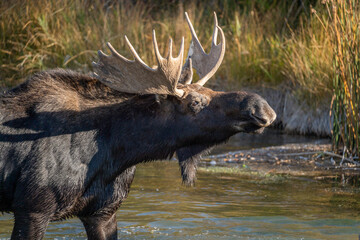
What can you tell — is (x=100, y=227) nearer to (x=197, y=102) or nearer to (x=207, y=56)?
(x=197, y=102)

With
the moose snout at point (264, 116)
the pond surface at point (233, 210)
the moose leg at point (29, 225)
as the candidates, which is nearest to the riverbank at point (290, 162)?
the pond surface at point (233, 210)

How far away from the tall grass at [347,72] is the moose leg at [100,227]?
12.5 feet

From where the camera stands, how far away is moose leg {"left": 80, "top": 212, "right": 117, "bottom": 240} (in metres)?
5.28

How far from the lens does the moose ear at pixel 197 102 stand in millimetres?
4879

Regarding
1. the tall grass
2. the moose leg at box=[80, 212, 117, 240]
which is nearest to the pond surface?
the moose leg at box=[80, 212, 117, 240]

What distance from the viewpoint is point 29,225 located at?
15.5 feet

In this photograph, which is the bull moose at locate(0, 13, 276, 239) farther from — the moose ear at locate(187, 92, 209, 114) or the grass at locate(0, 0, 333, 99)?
the grass at locate(0, 0, 333, 99)

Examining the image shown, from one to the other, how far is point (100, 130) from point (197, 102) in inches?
29.7

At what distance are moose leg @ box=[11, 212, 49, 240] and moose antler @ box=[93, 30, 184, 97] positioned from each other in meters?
1.08

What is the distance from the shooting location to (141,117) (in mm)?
4988

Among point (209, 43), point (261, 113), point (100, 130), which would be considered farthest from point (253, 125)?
point (209, 43)

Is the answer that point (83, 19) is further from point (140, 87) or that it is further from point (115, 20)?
point (140, 87)

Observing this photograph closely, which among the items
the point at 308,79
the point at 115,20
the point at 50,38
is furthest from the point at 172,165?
the point at 115,20

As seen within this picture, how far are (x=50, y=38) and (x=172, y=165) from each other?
404 cm
